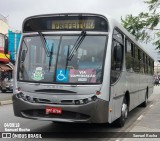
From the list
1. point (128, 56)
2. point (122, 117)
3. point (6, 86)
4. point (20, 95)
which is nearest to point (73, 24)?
point (20, 95)

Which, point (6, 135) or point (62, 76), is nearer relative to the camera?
point (62, 76)

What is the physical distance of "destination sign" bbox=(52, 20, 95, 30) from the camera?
894 centimetres

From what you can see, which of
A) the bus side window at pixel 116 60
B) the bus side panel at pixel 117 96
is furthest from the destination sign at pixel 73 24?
the bus side panel at pixel 117 96

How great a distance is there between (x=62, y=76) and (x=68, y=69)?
0.21 meters

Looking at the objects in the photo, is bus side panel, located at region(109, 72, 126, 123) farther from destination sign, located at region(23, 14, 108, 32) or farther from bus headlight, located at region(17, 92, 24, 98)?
bus headlight, located at region(17, 92, 24, 98)

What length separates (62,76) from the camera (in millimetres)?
8703

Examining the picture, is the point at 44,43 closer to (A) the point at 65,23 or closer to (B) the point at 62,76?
(A) the point at 65,23

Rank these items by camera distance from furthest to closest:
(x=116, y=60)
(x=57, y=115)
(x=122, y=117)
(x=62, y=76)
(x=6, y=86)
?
(x=6, y=86) < (x=122, y=117) < (x=116, y=60) < (x=62, y=76) < (x=57, y=115)

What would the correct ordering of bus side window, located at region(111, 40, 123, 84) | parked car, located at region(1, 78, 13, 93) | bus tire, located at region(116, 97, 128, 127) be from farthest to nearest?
parked car, located at region(1, 78, 13, 93)
bus tire, located at region(116, 97, 128, 127)
bus side window, located at region(111, 40, 123, 84)

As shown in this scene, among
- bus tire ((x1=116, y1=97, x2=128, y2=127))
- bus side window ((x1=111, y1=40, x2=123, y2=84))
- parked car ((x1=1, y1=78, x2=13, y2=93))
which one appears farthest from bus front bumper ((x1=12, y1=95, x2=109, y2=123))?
parked car ((x1=1, y1=78, x2=13, y2=93))

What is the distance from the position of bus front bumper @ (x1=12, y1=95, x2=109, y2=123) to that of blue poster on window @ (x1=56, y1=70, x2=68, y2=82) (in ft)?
2.00

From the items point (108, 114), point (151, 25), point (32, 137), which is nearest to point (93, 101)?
point (108, 114)

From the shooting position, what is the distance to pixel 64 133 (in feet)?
31.5

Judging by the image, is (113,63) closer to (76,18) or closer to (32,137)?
(76,18)
